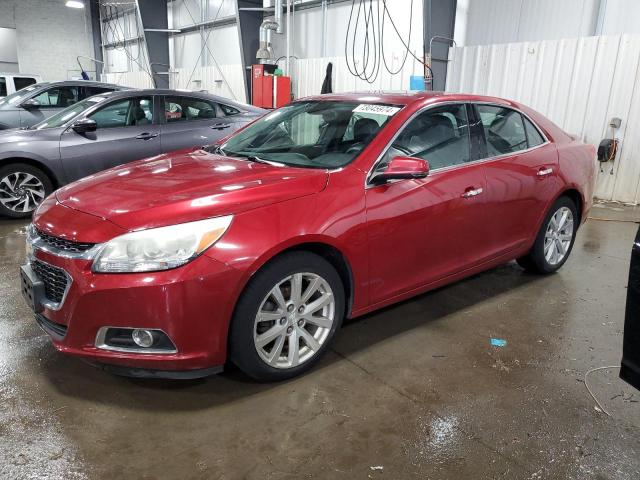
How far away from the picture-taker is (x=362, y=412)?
88.8 inches

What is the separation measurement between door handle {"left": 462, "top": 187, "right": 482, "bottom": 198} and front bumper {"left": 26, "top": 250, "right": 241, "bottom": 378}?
154 cm

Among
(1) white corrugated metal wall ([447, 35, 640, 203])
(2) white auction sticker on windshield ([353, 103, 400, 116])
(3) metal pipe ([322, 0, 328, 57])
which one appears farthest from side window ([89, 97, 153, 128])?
(3) metal pipe ([322, 0, 328, 57])

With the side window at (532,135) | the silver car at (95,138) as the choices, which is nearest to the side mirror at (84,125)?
the silver car at (95,138)

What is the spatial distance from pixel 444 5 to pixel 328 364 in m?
7.06

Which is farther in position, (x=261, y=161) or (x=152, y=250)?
(x=261, y=161)

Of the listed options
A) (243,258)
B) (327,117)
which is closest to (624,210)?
(327,117)

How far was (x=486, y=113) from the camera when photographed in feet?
11.0

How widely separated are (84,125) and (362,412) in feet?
14.8

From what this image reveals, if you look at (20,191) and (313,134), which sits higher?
(313,134)

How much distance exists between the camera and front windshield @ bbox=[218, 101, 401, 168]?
277cm

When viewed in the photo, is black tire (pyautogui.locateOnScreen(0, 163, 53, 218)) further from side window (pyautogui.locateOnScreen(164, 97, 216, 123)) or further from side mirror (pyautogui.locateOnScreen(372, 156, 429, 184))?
side mirror (pyautogui.locateOnScreen(372, 156, 429, 184))

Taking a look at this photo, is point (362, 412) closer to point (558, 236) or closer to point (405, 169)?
point (405, 169)

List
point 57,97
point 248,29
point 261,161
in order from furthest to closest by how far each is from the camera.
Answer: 1. point 248,29
2. point 57,97
3. point 261,161

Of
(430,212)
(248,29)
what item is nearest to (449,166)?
(430,212)
